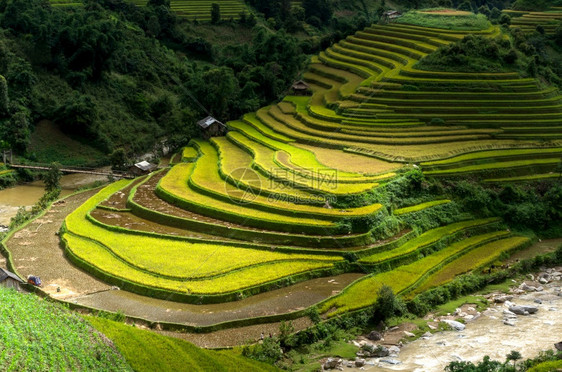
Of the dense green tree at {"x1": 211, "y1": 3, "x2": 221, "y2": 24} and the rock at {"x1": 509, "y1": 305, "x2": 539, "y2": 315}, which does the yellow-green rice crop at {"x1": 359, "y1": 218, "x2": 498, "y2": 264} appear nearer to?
the rock at {"x1": 509, "y1": 305, "x2": 539, "y2": 315}

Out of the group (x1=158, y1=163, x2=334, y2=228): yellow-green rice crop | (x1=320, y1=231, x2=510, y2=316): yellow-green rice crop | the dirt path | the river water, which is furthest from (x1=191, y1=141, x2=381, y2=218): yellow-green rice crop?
the river water

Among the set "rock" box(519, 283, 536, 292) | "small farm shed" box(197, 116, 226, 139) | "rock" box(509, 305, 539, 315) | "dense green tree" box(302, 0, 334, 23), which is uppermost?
"dense green tree" box(302, 0, 334, 23)

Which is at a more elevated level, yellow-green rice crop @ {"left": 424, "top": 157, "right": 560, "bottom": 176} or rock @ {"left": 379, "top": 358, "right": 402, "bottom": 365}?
yellow-green rice crop @ {"left": 424, "top": 157, "right": 560, "bottom": 176}

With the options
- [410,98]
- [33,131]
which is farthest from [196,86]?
[410,98]

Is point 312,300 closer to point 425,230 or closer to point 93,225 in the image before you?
point 425,230

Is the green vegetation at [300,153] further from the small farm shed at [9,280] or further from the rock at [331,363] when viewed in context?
the small farm shed at [9,280]

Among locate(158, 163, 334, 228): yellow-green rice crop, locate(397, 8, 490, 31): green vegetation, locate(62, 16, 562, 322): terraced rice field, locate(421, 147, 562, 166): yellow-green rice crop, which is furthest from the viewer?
locate(397, 8, 490, 31): green vegetation

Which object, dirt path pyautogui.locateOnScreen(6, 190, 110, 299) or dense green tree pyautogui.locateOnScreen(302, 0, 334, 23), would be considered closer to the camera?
dirt path pyautogui.locateOnScreen(6, 190, 110, 299)

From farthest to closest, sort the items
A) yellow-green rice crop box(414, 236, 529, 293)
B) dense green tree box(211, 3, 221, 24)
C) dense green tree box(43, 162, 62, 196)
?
dense green tree box(211, 3, 221, 24), dense green tree box(43, 162, 62, 196), yellow-green rice crop box(414, 236, 529, 293)
